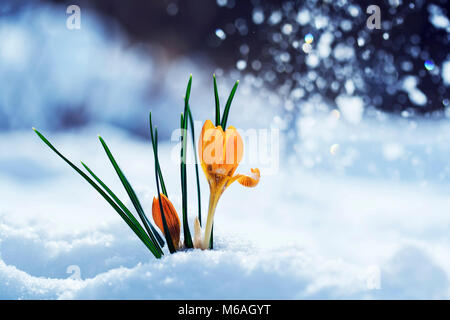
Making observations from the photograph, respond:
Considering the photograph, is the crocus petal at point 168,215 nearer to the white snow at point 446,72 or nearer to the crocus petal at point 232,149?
the crocus petal at point 232,149

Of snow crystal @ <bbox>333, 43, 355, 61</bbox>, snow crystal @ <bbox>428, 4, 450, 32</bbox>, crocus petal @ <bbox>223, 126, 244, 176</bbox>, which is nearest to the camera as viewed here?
crocus petal @ <bbox>223, 126, 244, 176</bbox>

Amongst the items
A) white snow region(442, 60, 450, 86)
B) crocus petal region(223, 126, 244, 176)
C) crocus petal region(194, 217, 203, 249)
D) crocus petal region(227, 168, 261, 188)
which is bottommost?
crocus petal region(194, 217, 203, 249)

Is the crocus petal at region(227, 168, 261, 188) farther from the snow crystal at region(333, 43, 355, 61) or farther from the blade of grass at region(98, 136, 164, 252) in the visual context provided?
the snow crystal at region(333, 43, 355, 61)

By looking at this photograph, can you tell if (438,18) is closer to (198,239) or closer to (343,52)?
(343,52)

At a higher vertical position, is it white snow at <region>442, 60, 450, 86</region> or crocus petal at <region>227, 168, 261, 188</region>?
white snow at <region>442, 60, 450, 86</region>

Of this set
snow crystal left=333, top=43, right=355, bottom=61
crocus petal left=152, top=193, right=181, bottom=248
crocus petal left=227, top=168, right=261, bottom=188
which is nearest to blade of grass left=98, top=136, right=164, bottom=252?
crocus petal left=152, top=193, right=181, bottom=248

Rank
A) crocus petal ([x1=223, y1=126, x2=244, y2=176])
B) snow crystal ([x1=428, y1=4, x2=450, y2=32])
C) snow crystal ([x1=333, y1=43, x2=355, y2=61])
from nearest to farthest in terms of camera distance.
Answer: crocus petal ([x1=223, y1=126, x2=244, y2=176]) < snow crystal ([x1=428, y1=4, x2=450, y2=32]) < snow crystal ([x1=333, y1=43, x2=355, y2=61])

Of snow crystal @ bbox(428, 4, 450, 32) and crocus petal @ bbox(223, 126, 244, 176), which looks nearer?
crocus petal @ bbox(223, 126, 244, 176)

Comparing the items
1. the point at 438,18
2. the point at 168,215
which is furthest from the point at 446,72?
the point at 168,215

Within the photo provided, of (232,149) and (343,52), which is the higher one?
(343,52)

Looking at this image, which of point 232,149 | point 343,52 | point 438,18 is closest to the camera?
point 232,149

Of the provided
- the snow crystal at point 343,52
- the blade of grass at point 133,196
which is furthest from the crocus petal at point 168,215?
the snow crystal at point 343,52
